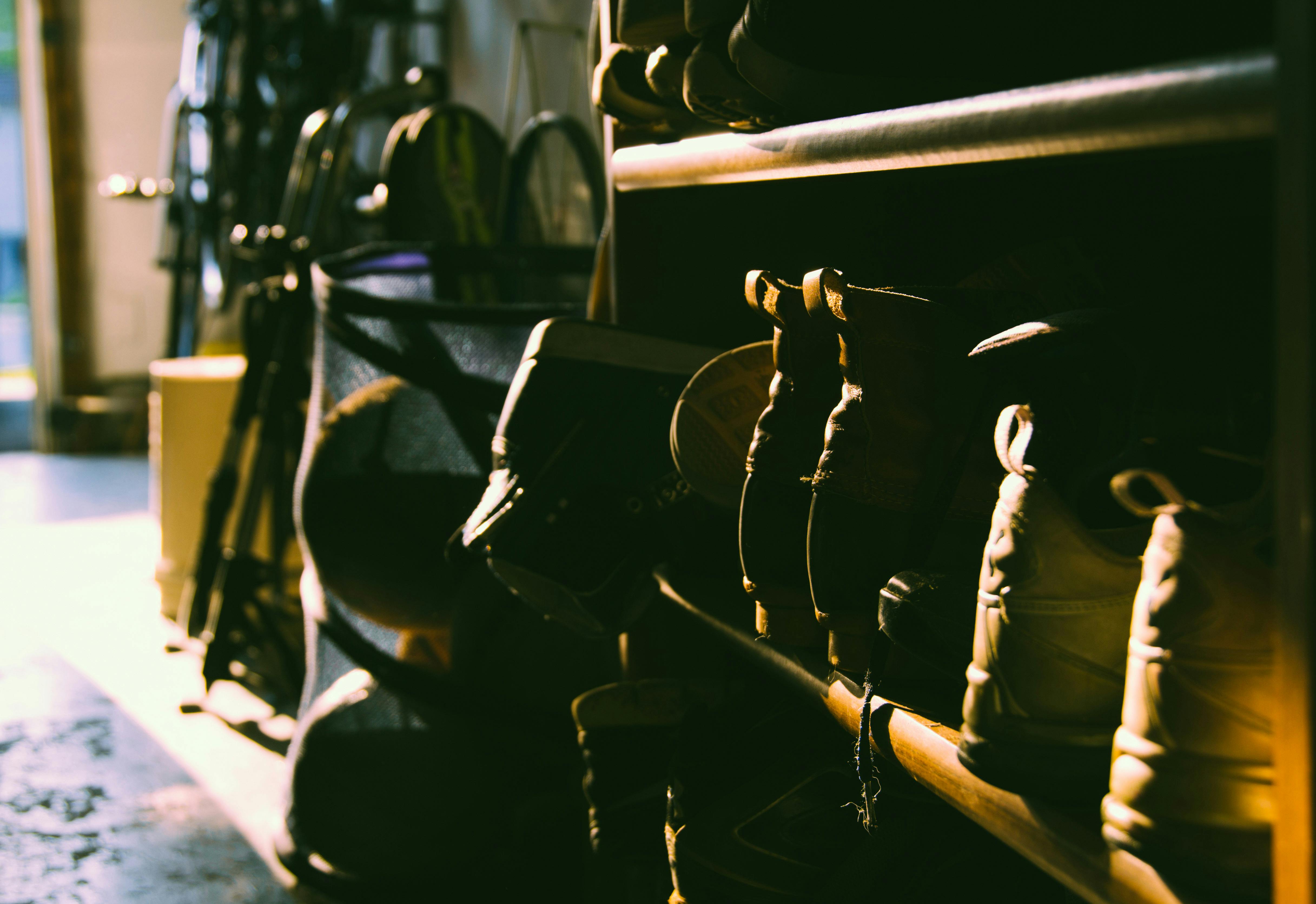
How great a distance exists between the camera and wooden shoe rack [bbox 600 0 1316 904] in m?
0.43

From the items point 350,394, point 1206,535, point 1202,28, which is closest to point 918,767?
point 1206,535

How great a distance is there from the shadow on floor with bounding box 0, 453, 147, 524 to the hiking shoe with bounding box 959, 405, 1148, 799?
399cm

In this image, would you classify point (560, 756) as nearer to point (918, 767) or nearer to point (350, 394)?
point (350, 394)

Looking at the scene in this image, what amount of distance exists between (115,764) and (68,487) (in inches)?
119

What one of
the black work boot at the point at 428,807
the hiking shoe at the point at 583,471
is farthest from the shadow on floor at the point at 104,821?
the hiking shoe at the point at 583,471

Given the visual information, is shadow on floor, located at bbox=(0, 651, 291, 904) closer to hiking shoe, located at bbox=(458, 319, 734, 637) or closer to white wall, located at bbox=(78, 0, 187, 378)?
hiking shoe, located at bbox=(458, 319, 734, 637)

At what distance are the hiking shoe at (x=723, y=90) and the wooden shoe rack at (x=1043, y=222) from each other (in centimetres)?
3

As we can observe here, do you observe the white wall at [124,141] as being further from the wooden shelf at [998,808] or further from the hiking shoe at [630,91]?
the wooden shelf at [998,808]

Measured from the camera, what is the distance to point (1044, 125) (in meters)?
0.55

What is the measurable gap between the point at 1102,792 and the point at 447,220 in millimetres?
1820

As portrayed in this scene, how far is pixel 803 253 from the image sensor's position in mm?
1155

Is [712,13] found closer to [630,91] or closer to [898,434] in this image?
[630,91]

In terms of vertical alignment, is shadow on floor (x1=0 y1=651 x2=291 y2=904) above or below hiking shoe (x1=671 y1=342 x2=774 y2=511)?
below

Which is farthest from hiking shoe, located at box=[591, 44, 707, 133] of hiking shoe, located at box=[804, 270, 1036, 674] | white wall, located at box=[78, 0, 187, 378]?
white wall, located at box=[78, 0, 187, 378]
